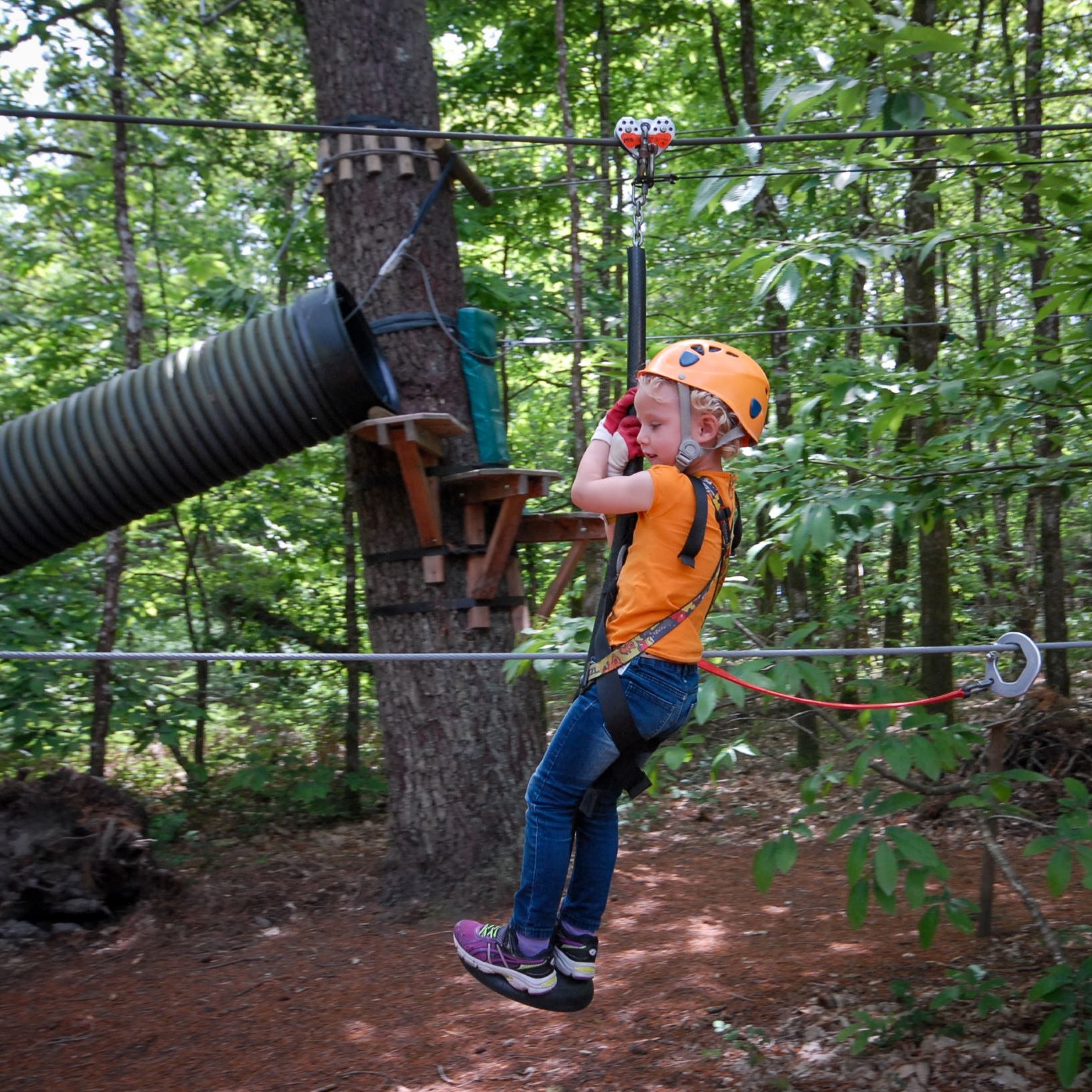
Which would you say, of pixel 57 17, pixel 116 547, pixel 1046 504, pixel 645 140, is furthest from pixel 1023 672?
pixel 57 17

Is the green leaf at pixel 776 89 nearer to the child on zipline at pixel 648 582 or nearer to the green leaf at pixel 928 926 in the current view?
the child on zipline at pixel 648 582

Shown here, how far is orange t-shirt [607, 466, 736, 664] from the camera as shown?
7.97ft

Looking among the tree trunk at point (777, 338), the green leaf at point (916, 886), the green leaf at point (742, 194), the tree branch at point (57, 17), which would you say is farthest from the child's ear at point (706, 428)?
the tree branch at point (57, 17)

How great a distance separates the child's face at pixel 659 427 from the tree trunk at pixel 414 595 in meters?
3.67

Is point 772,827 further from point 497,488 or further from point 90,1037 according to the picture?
point 90,1037

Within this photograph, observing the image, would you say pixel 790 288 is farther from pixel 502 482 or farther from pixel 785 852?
pixel 502 482

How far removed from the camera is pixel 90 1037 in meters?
4.88

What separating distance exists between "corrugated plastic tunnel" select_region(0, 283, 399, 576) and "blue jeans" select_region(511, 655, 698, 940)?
286 cm

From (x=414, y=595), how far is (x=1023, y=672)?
3803 mm

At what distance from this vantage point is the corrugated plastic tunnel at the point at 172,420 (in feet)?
15.9

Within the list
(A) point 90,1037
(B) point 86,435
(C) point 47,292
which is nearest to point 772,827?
(A) point 90,1037

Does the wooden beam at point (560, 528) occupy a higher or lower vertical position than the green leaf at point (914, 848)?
higher

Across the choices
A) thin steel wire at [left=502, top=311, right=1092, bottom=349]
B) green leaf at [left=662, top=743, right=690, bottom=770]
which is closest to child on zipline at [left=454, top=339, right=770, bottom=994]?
green leaf at [left=662, top=743, right=690, bottom=770]

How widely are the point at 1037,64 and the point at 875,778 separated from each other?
5435 mm
